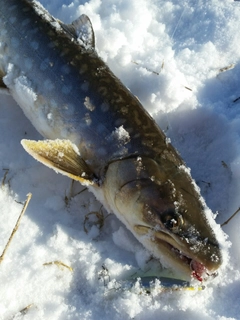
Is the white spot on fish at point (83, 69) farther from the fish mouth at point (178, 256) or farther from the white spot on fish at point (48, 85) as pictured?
the fish mouth at point (178, 256)

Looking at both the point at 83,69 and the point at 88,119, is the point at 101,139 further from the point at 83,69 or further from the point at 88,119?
the point at 83,69

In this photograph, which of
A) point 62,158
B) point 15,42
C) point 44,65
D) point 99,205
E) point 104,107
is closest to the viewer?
point 62,158

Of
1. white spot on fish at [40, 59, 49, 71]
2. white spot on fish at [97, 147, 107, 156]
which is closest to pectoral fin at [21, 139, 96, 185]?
white spot on fish at [97, 147, 107, 156]

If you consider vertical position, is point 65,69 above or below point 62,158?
above

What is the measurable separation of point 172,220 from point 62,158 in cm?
100

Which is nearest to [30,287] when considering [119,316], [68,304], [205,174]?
[68,304]

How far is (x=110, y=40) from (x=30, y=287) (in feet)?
8.64

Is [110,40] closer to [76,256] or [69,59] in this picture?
[69,59]

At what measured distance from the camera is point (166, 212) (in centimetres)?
303

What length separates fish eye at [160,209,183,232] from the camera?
2951 millimetres

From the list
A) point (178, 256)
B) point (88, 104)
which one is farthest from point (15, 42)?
point (178, 256)

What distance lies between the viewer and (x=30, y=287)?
10.1 ft

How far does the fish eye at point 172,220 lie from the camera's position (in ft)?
9.68

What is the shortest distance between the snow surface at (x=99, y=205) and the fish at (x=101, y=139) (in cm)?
24
